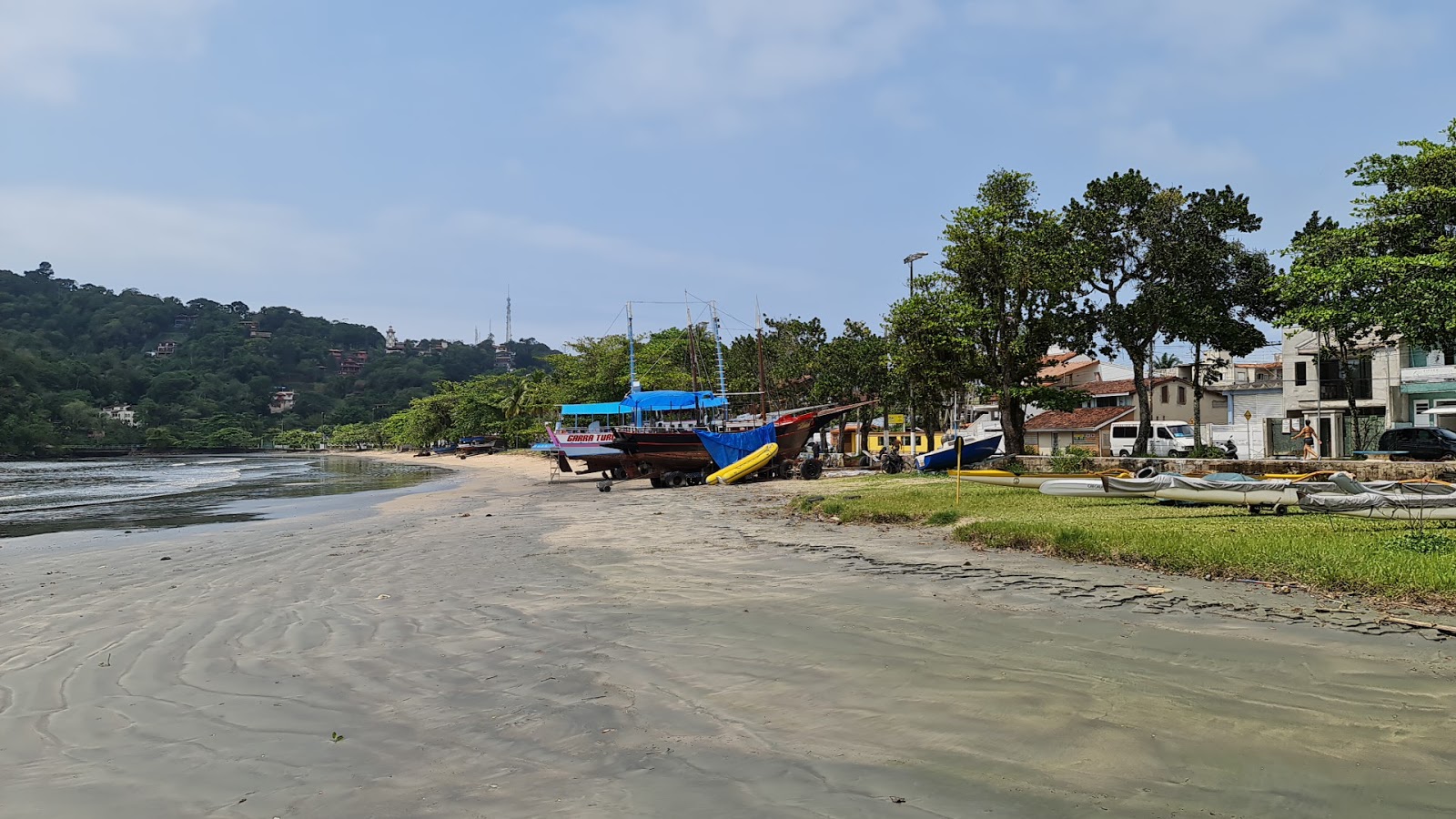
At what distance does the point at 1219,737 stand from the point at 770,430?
3090 cm

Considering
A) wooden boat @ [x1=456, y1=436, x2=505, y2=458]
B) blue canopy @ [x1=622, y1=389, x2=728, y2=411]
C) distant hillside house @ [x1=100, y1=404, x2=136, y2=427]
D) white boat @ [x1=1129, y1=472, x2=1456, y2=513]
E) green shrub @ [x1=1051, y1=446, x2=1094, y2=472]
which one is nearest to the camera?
white boat @ [x1=1129, y1=472, x2=1456, y2=513]

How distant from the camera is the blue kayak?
101ft

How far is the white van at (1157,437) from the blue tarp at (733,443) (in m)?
16.7

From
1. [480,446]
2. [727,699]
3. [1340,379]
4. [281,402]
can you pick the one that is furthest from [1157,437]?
[281,402]

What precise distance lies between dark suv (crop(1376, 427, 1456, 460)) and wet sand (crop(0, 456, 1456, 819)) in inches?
931

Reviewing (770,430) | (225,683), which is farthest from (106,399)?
(225,683)

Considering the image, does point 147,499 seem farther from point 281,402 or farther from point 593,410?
point 281,402

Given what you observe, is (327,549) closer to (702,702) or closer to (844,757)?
(702,702)

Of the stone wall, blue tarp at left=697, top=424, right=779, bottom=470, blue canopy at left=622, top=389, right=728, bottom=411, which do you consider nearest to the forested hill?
blue canopy at left=622, top=389, right=728, bottom=411

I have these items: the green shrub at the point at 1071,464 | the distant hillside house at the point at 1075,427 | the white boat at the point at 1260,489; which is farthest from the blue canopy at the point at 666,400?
the white boat at the point at 1260,489

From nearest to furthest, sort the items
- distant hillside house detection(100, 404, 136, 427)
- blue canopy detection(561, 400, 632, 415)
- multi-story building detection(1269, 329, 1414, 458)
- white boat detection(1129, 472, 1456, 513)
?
white boat detection(1129, 472, 1456, 513)
multi-story building detection(1269, 329, 1414, 458)
blue canopy detection(561, 400, 632, 415)
distant hillside house detection(100, 404, 136, 427)

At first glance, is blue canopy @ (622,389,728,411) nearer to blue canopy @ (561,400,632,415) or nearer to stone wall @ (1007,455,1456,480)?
blue canopy @ (561,400,632,415)

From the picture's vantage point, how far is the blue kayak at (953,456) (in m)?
30.7

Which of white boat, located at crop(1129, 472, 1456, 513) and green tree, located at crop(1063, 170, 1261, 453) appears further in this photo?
green tree, located at crop(1063, 170, 1261, 453)
